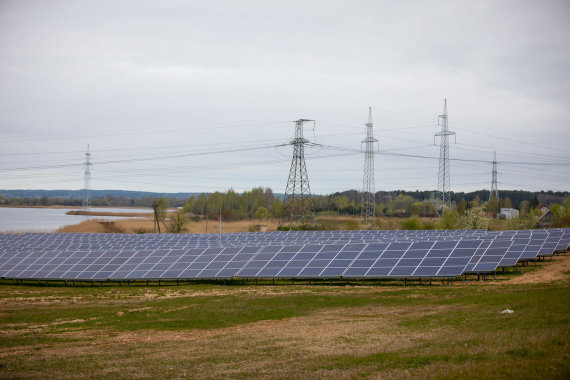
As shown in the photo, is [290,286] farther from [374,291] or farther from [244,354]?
[244,354]

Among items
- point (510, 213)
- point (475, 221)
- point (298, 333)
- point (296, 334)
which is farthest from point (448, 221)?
point (296, 334)

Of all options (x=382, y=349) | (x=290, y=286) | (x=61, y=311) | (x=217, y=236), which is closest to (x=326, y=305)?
(x=290, y=286)

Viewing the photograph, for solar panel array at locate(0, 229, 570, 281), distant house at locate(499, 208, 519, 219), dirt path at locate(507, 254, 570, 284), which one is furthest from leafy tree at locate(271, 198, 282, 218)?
dirt path at locate(507, 254, 570, 284)

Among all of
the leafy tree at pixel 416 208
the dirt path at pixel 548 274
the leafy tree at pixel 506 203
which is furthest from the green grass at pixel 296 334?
the leafy tree at pixel 506 203

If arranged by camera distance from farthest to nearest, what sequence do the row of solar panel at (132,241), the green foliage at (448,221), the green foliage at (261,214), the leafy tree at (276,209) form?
the leafy tree at (276,209) < the green foliage at (261,214) < the green foliage at (448,221) < the row of solar panel at (132,241)

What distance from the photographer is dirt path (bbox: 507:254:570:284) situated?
35.5 meters

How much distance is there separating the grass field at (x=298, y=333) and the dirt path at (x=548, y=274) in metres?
0.34

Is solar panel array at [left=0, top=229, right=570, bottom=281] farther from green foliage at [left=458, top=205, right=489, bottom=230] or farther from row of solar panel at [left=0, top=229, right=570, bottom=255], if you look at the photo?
green foliage at [left=458, top=205, right=489, bottom=230]

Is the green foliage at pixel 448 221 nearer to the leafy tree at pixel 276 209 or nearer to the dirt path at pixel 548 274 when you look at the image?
the dirt path at pixel 548 274

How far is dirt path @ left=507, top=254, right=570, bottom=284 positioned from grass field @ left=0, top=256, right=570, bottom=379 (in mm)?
341

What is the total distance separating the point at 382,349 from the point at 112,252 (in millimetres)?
37069

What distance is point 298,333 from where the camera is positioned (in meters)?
21.0

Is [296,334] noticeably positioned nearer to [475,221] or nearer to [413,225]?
[413,225]

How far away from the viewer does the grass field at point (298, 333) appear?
14215 mm
